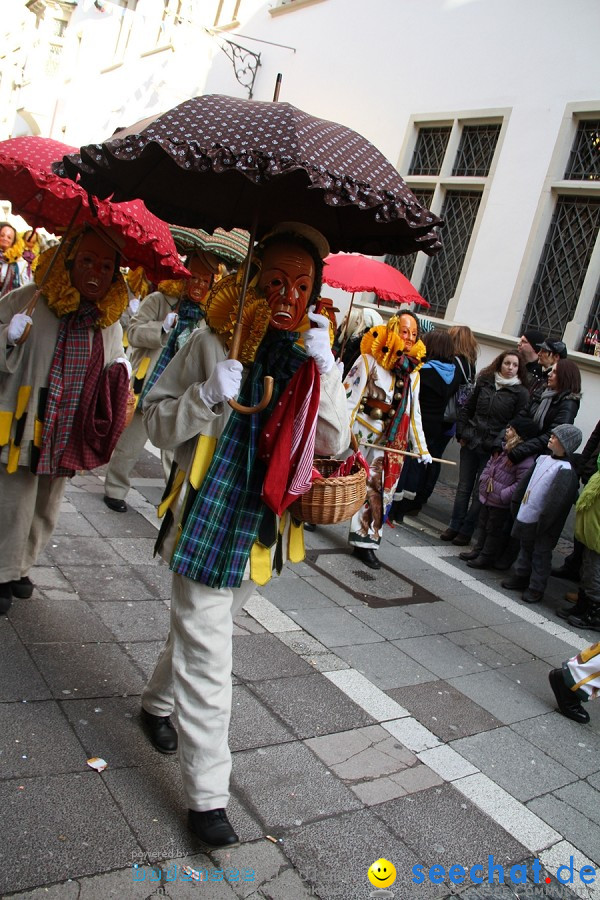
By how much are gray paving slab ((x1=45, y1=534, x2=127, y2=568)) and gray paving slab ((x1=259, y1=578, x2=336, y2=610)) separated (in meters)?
1.00

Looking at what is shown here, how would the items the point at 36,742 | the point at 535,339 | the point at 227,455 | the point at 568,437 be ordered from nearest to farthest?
1. the point at 227,455
2. the point at 36,742
3. the point at 568,437
4. the point at 535,339

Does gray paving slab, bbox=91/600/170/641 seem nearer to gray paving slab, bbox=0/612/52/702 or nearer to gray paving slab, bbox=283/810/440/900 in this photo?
gray paving slab, bbox=0/612/52/702

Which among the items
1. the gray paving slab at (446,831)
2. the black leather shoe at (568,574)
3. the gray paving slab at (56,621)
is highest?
the black leather shoe at (568,574)

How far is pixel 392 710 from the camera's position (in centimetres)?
389

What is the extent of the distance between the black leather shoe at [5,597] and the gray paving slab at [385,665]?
181 centimetres

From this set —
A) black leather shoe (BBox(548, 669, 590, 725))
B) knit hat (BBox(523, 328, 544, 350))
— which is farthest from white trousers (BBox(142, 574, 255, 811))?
knit hat (BBox(523, 328, 544, 350))

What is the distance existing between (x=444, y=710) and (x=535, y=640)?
175cm

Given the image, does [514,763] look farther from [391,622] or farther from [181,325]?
[181,325]

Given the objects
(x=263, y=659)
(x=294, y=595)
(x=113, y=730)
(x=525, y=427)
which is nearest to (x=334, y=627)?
(x=294, y=595)

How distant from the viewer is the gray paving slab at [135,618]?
157 inches

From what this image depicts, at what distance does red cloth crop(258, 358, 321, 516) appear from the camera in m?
2.59

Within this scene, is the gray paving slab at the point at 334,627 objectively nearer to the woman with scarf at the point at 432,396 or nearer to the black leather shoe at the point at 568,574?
the woman with scarf at the point at 432,396

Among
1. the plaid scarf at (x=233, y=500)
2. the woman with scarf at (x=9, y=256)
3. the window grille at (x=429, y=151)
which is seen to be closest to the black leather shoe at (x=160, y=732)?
the plaid scarf at (x=233, y=500)

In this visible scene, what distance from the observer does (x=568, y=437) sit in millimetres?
6398
